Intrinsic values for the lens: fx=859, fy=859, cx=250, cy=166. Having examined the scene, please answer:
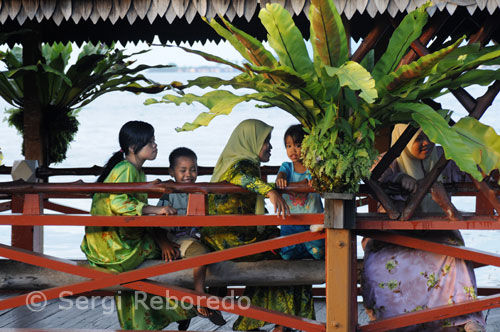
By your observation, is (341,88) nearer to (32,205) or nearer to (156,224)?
(156,224)

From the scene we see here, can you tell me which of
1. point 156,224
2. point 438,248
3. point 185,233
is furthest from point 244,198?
point 438,248

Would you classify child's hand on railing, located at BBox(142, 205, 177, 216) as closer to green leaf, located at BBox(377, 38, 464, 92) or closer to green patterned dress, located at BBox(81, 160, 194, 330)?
green patterned dress, located at BBox(81, 160, 194, 330)

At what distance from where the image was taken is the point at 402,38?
485cm

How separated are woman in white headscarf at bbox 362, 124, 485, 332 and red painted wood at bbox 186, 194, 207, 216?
123cm

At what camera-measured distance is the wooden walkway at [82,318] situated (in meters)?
7.02

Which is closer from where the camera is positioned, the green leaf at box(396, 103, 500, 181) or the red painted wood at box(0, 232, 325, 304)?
the green leaf at box(396, 103, 500, 181)

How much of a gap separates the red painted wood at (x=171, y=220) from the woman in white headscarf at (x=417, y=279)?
2.33 feet

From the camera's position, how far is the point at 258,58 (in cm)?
489

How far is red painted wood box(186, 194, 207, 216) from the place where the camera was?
17.6 ft

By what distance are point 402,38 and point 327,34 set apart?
17.2 inches

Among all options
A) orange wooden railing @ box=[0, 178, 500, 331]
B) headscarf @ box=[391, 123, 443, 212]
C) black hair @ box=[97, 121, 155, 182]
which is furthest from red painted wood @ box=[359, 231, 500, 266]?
black hair @ box=[97, 121, 155, 182]

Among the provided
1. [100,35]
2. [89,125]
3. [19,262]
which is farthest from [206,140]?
[19,262]

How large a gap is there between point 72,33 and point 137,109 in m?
30.5

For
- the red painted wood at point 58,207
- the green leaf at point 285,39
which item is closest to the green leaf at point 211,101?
the green leaf at point 285,39
